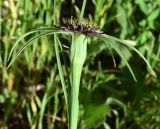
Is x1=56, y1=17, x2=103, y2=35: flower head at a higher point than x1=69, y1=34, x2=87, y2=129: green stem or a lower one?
higher

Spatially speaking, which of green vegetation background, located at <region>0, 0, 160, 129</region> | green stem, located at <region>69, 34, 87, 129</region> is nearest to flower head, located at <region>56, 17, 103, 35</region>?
green stem, located at <region>69, 34, 87, 129</region>

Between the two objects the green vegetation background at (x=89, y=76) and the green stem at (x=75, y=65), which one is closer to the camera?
the green stem at (x=75, y=65)

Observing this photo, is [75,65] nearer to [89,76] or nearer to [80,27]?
[80,27]

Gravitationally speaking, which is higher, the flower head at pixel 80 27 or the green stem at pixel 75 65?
the flower head at pixel 80 27

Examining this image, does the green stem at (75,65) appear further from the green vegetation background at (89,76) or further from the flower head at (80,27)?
the green vegetation background at (89,76)

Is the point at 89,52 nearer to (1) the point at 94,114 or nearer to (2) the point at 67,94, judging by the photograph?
(1) the point at 94,114

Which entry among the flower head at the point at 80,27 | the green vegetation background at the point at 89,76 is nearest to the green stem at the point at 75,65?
the flower head at the point at 80,27

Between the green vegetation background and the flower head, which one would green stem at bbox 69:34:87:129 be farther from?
the green vegetation background
